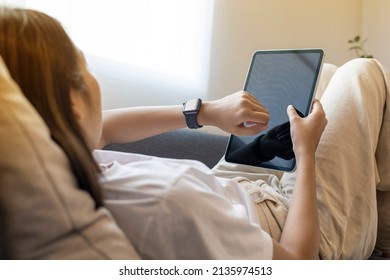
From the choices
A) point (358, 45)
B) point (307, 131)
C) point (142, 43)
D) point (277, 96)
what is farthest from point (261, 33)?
point (307, 131)

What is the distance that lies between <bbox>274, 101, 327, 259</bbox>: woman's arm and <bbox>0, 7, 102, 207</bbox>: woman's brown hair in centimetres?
24

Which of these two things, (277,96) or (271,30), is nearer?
(277,96)

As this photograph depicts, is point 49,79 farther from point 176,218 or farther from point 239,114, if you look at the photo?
point 239,114

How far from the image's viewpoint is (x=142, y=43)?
120cm

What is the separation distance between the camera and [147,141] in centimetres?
103

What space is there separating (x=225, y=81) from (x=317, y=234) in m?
0.96

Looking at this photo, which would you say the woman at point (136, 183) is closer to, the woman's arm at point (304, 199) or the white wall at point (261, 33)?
the woman's arm at point (304, 199)

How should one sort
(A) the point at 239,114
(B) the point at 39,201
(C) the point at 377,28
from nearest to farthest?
(B) the point at 39,201 → (A) the point at 239,114 → (C) the point at 377,28

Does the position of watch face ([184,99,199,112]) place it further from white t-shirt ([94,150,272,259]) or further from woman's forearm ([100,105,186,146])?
white t-shirt ([94,150,272,259])

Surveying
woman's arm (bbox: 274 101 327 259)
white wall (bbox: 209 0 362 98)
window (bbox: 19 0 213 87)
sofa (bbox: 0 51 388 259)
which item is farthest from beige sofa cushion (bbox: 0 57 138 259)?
white wall (bbox: 209 0 362 98)

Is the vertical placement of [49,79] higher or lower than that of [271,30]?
higher

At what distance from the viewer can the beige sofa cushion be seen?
0.37 meters

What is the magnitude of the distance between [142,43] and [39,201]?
0.89m

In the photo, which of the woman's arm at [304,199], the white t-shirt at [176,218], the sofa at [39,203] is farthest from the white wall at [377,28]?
the sofa at [39,203]
